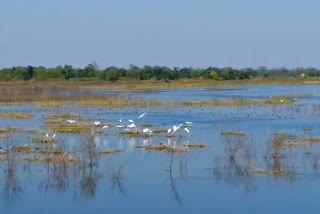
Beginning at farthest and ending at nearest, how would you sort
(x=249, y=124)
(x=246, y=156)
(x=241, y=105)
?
(x=241, y=105), (x=249, y=124), (x=246, y=156)

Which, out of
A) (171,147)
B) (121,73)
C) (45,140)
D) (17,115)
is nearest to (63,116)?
(17,115)

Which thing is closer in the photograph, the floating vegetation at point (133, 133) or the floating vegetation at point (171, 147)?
the floating vegetation at point (171, 147)

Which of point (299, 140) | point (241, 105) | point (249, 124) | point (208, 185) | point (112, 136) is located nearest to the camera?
point (208, 185)

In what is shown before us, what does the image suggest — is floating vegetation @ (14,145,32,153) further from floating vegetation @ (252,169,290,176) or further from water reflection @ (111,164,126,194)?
floating vegetation @ (252,169,290,176)

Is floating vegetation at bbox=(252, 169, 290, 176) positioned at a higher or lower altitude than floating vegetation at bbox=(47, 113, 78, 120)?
higher

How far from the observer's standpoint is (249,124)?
26.9 m

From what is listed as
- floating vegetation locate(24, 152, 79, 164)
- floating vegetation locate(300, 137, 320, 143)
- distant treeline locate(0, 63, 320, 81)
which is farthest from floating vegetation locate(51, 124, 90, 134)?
distant treeline locate(0, 63, 320, 81)

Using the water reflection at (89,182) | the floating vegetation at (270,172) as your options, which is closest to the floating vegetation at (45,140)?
the water reflection at (89,182)

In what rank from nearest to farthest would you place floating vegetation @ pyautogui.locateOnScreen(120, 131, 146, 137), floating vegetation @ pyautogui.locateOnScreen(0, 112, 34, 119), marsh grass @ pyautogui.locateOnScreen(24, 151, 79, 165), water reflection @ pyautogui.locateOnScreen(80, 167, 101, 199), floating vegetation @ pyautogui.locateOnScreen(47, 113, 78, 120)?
1. water reflection @ pyautogui.locateOnScreen(80, 167, 101, 199)
2. marsh grass @ pyautogui.locateOnScreen(24, 151, 79, 165)
3. floating vegetation @ pyautogui.locateOnScreen(120, 131, 146, 137)
4. floating vegetation @ pyautogui.locateOnScreen(47, 113, 78, 120)
5. floating vegetation @ pyautogui.locateOnScreen(0, 112, 34, 119)

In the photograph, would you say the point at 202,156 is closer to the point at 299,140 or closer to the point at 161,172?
the point at 161,172

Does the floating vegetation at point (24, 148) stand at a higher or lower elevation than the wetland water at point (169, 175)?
higher

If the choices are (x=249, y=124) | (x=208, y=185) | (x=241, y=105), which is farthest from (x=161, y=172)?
(x=241, y=105)

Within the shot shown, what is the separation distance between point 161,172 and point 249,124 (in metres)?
11.1

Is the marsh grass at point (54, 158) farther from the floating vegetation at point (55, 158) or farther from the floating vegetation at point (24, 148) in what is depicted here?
the floating vegetation at point (24, 148)
